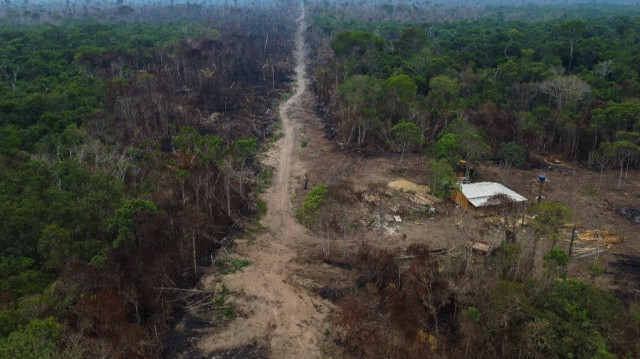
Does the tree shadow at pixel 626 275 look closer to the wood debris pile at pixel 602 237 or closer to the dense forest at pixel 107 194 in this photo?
the wood debris pile at pixel 602 237

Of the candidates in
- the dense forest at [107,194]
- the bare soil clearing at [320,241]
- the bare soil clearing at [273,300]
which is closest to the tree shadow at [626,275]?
the bare soil clearing at [320,241]

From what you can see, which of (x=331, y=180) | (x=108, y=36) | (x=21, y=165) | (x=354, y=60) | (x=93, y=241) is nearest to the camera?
(x=93, y=241)

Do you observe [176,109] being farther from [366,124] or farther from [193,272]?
[193,272]

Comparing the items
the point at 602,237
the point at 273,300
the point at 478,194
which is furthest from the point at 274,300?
the point at 602,237

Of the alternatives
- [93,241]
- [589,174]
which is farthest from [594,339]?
[589,174]

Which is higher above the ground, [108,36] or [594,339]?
[108,36]
